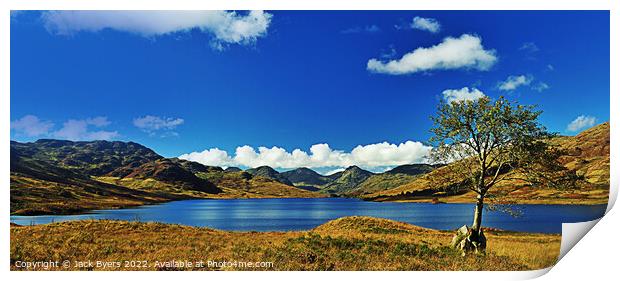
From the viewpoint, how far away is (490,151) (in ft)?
70.5

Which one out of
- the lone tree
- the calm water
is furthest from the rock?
the calm water

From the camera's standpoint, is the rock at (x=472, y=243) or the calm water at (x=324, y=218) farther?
the calm water at (x=324, y=218)

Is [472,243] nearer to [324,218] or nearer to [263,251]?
[263,251]

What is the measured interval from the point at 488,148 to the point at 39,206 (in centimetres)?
4236

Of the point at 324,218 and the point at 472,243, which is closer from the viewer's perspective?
the point at 472,243

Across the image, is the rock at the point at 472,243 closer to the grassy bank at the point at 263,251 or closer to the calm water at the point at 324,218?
the grassy bank at the point at 263,251

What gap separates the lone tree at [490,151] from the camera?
68.7 ft

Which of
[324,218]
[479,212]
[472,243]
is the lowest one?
[324,218]

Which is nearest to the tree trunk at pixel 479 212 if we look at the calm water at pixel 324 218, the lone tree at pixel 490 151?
the lone tree at pixel 490 151

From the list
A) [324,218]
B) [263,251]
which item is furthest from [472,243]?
[324,218]
